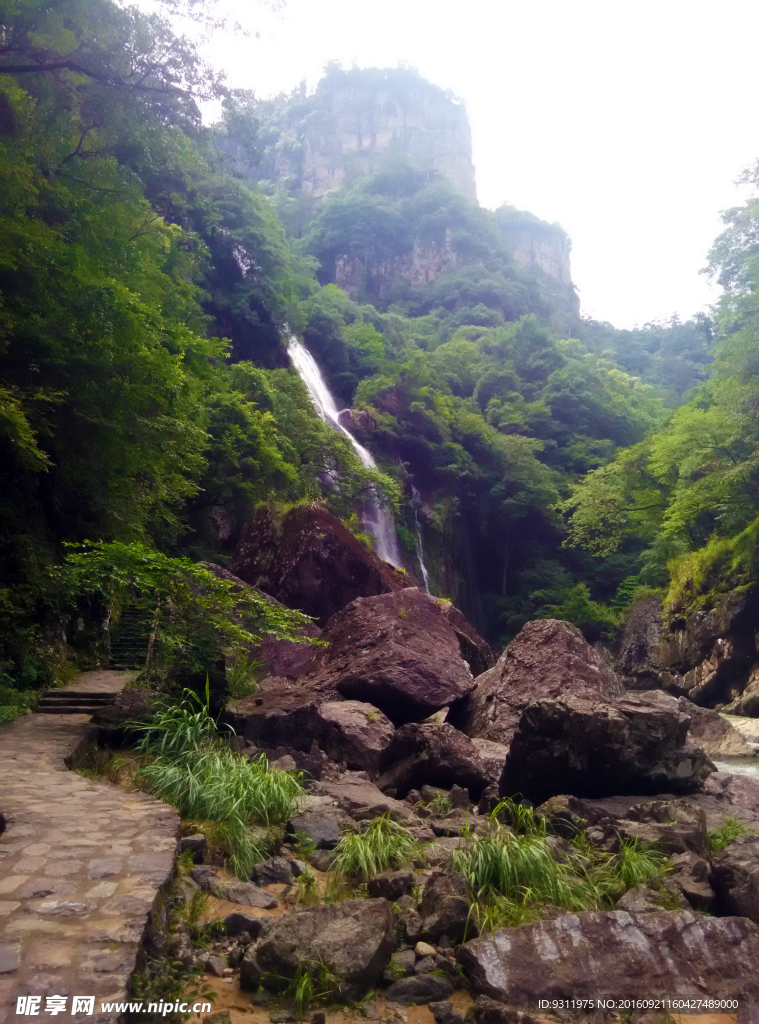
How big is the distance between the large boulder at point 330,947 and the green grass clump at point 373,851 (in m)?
1.02

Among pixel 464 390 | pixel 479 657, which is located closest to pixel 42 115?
pixel 479 657

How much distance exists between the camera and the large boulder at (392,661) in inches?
351

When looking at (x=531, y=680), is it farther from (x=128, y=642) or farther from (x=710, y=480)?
(x=710, y=480)

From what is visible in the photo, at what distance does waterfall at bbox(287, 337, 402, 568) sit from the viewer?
22281 millimetres

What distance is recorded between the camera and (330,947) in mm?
3135

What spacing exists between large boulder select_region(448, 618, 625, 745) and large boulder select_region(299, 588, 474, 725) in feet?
1.19

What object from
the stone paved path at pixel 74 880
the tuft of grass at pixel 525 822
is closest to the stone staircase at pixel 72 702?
the stone paved path at pixel 74 880

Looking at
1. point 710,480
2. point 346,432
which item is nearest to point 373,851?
point 710,480

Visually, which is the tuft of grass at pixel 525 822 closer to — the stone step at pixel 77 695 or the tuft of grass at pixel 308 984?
the tuft of grass at pixel 308 984

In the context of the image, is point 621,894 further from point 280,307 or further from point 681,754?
point 280,307

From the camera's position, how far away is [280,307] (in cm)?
2655

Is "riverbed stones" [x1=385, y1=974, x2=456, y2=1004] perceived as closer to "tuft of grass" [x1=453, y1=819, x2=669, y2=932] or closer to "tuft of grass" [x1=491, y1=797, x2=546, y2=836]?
"tuft of grass" [x1=453, y1=819, x2=669, y2=932]

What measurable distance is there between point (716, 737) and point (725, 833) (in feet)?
26.5

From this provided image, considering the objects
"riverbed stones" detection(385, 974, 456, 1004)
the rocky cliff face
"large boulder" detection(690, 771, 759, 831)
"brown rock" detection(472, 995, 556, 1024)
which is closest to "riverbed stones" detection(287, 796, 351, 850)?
"riverbed stones" detection(385, 974, 456, 1004)
